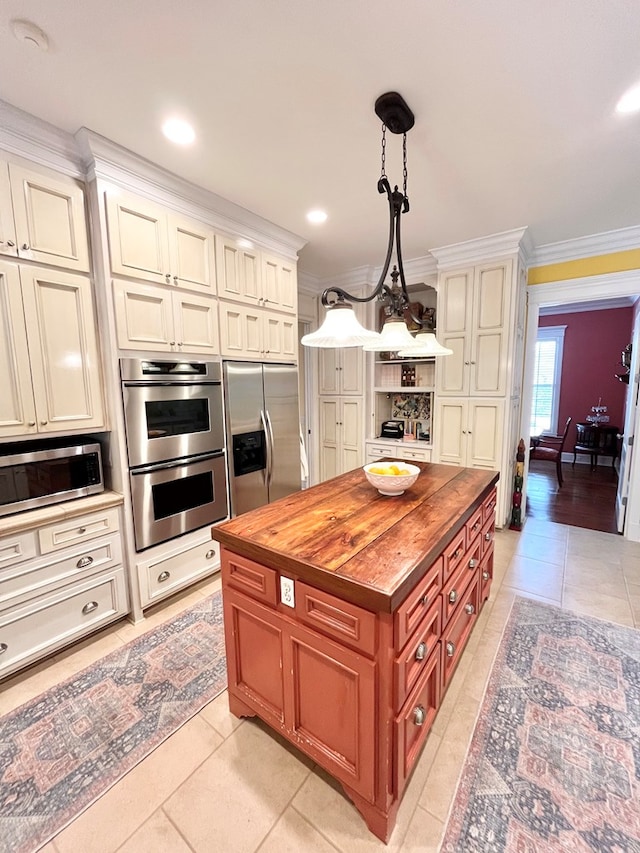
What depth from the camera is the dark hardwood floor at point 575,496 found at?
3.94 meters

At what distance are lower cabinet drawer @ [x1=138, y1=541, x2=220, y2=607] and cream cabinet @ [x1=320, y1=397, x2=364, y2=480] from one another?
7.23 ft

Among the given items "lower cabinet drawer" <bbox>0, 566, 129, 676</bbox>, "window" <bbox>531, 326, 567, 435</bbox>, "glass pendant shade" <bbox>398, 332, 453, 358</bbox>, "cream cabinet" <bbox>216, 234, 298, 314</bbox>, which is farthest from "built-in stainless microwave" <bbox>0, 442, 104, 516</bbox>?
"window" <bbox>531, 326, 567, 435</bbox>

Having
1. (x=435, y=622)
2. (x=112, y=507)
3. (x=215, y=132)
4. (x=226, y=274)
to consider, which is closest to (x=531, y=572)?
(x=435, y=622)

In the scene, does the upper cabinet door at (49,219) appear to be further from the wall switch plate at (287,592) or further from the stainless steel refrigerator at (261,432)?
the wall switch plate at (287,592)

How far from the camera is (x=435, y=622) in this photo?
1.45 m

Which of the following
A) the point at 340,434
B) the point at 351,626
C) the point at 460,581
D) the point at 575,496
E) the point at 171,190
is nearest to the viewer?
→ the point at 351,626

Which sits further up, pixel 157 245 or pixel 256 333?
pixel 157 245

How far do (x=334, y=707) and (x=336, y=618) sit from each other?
353 mm

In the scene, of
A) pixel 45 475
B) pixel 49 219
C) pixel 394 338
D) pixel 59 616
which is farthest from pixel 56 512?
pixel 394 338

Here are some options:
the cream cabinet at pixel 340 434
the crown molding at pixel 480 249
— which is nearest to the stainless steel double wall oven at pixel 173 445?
the cream cabinet at pixel 340 434

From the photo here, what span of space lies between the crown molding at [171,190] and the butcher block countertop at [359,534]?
6.73 ft

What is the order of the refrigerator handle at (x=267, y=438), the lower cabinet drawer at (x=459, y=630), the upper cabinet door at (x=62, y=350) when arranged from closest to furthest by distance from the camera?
the lower cabinet drawer at (x=459, y=630)
the upper cabinet door at (x=62, y=350)
the refrigerator handle at (x=267, y=438)

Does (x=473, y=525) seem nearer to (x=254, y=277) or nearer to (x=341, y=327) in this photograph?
(x=341, y=327)

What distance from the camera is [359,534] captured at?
1425mm
